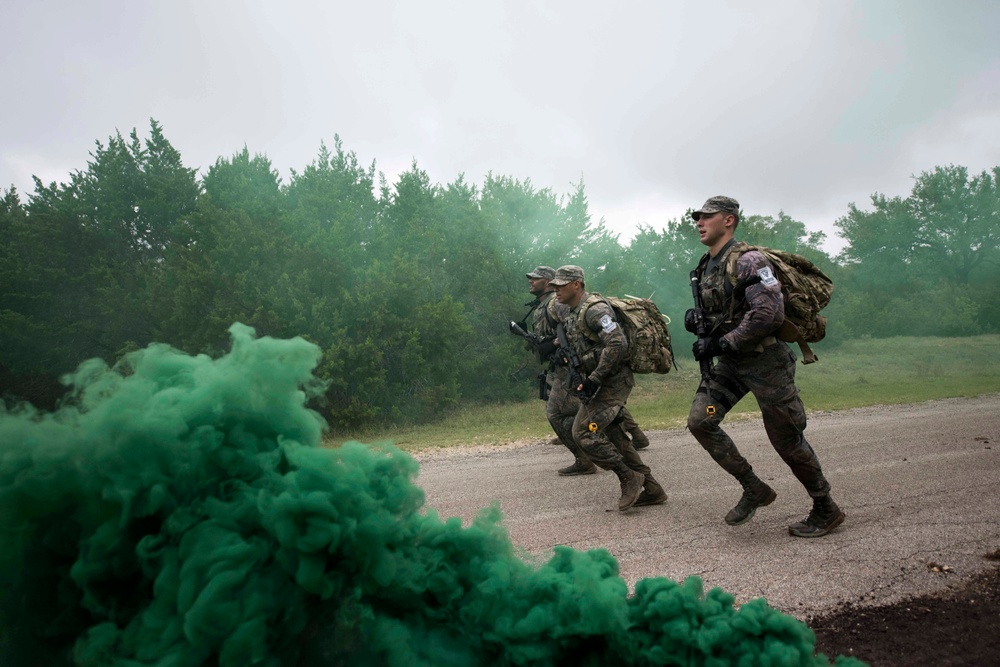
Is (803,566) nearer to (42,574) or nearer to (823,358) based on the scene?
(42,574)

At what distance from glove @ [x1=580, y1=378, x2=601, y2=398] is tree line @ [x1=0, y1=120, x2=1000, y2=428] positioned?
697cm

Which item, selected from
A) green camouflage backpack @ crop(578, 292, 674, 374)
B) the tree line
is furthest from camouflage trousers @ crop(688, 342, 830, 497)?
the tree line

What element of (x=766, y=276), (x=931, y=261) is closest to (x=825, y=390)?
(x=766, y=276)

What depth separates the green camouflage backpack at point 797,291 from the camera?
447cm

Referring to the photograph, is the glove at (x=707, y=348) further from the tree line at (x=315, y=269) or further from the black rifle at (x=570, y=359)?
the tree line at (x=315, y=269)

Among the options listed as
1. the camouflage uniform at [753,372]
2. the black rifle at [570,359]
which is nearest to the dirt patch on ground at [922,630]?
the camouflage uniform at [753,372]

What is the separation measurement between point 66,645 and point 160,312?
15.5 metres

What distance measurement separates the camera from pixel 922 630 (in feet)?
10.2

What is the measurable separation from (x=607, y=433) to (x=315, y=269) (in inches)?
397

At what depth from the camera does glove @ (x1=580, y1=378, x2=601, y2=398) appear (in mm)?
5832

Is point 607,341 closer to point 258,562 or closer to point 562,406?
point 562,406

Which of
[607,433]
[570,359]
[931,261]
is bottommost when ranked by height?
[607,433]

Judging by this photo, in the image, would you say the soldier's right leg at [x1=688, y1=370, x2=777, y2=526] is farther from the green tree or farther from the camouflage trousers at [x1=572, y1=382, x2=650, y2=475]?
the green tree

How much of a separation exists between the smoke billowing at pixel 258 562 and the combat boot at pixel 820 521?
9.29 feet
